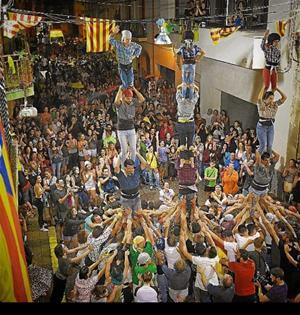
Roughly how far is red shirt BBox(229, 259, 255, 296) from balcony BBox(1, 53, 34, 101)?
15.3 feet

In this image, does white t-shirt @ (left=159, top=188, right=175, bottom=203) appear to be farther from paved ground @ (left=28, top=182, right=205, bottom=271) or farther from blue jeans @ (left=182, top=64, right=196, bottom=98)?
blue jeans @ (left=182, top=64, right=196, bottom=98)

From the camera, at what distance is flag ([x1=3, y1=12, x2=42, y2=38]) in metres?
5.87

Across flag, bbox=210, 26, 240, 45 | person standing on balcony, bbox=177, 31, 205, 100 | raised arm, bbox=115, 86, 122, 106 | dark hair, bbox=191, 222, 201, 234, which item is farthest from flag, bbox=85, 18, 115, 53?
dark hair, bbox=191, 222, 201, 234

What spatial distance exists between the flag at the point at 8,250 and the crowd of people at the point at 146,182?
1.96 m

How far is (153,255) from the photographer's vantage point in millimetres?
5270

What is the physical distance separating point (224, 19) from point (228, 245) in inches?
133

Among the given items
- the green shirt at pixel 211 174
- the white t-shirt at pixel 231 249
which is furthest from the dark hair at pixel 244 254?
the green shirt at pixel 211 174

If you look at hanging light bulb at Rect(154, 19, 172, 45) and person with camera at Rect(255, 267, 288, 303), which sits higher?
hanging light bulb at Rect(154, 19, 172, 45)

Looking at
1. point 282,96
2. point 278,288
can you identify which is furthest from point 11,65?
point 278,288

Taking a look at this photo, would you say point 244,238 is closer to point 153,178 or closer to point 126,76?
point 153,178

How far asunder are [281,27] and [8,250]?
16.2ft

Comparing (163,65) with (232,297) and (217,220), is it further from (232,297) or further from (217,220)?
(232,297)

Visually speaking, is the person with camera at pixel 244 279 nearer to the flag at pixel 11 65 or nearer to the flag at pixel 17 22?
the flag at pixel 17 22

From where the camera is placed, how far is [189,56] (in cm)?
632
